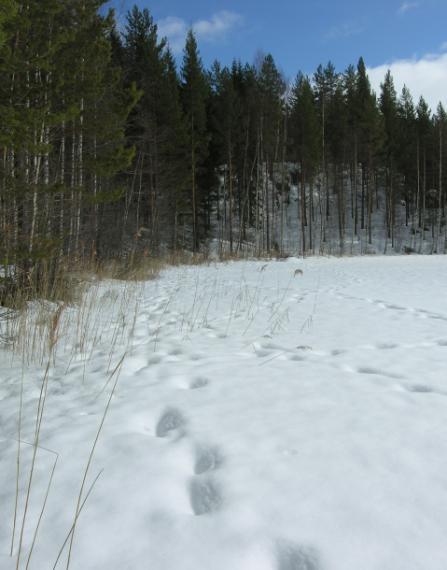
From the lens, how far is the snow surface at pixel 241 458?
92 cm

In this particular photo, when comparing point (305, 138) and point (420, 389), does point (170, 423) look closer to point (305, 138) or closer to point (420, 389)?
point (420, 389)

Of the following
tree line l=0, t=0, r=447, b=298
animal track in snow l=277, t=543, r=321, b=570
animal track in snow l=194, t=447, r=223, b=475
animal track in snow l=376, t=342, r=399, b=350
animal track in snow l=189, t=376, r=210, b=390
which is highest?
tree line l=0, t=0, r=447, b=298

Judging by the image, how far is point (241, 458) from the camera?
51.4 inches

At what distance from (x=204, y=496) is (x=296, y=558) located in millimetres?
338

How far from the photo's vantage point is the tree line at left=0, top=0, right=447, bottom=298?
367 cm

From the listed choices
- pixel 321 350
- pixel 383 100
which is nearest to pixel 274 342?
pixel 321 350

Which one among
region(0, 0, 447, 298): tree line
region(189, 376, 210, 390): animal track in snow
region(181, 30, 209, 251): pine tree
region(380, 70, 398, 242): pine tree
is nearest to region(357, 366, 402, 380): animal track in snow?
region(189, 376, 210, 390): animal track in snow

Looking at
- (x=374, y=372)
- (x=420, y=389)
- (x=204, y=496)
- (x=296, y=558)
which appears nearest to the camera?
(x=296, y=558)

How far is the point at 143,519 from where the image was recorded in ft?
3.35

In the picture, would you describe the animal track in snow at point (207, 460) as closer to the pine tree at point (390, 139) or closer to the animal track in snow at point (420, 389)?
the animal track in snow at point (420, 389)

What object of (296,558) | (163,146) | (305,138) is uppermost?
(305,138)

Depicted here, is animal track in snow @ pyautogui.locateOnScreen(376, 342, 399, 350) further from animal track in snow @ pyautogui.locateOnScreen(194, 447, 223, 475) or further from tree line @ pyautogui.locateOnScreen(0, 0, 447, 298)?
tree line @ pyautogui.locateOnScreen(0, 0, 447, 298)

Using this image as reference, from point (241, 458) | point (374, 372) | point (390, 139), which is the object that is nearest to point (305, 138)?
point (390, 139)

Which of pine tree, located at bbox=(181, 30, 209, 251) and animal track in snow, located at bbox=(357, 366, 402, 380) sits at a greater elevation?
pine tree, located at bbox=(181, 30, 209, 251)
